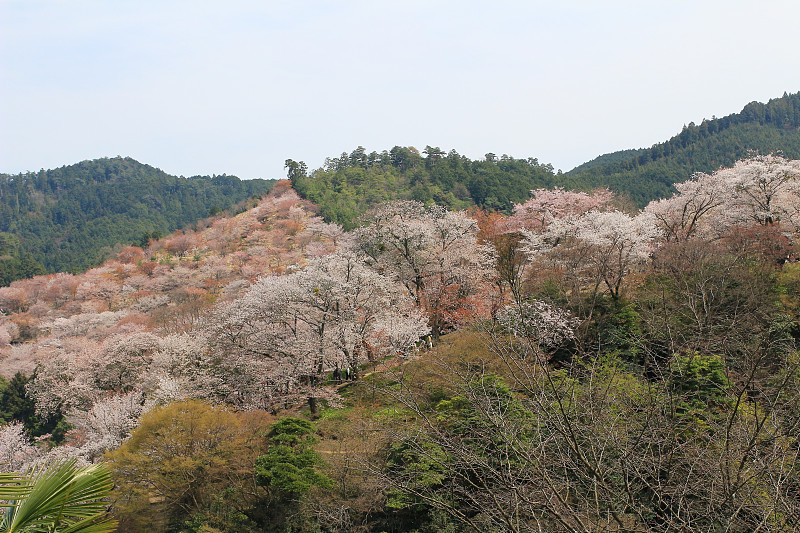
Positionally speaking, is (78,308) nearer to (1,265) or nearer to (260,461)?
(1,265)

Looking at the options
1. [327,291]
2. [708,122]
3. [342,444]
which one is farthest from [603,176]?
[342,444]

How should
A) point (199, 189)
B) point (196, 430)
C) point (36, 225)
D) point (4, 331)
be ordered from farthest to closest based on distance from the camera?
point (199, 189), point (36, 225), point (4, 331), point (196, 430)

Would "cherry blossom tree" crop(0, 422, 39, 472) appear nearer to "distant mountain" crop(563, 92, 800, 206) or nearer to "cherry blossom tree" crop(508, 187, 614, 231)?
"cherry blossom tree" crop(508, 187, 614, 231)

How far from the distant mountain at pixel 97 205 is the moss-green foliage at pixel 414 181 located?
632 inches

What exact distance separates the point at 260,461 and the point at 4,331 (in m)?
40.0

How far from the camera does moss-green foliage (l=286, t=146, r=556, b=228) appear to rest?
1898 inches

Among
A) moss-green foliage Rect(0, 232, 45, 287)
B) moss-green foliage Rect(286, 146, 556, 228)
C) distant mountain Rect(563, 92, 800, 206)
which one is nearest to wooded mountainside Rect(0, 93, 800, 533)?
moss-green foliage Rect(286, 146, 556, 228)

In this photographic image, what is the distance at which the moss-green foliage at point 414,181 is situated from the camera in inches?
1898

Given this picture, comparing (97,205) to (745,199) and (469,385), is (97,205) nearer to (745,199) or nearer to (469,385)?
(745,199)

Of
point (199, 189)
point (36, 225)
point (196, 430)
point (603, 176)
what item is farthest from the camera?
point (199, 189)

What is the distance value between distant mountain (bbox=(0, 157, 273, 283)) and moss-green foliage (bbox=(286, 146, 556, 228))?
632 inches

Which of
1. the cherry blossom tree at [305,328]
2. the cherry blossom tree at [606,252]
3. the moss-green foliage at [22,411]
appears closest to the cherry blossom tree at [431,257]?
the cherry blossom tree at [305,328]

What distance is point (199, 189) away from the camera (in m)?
109

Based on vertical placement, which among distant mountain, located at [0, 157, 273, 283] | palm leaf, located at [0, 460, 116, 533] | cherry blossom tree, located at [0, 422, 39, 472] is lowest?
cherry blossom tree, located at [0, 422, 39, 472]
